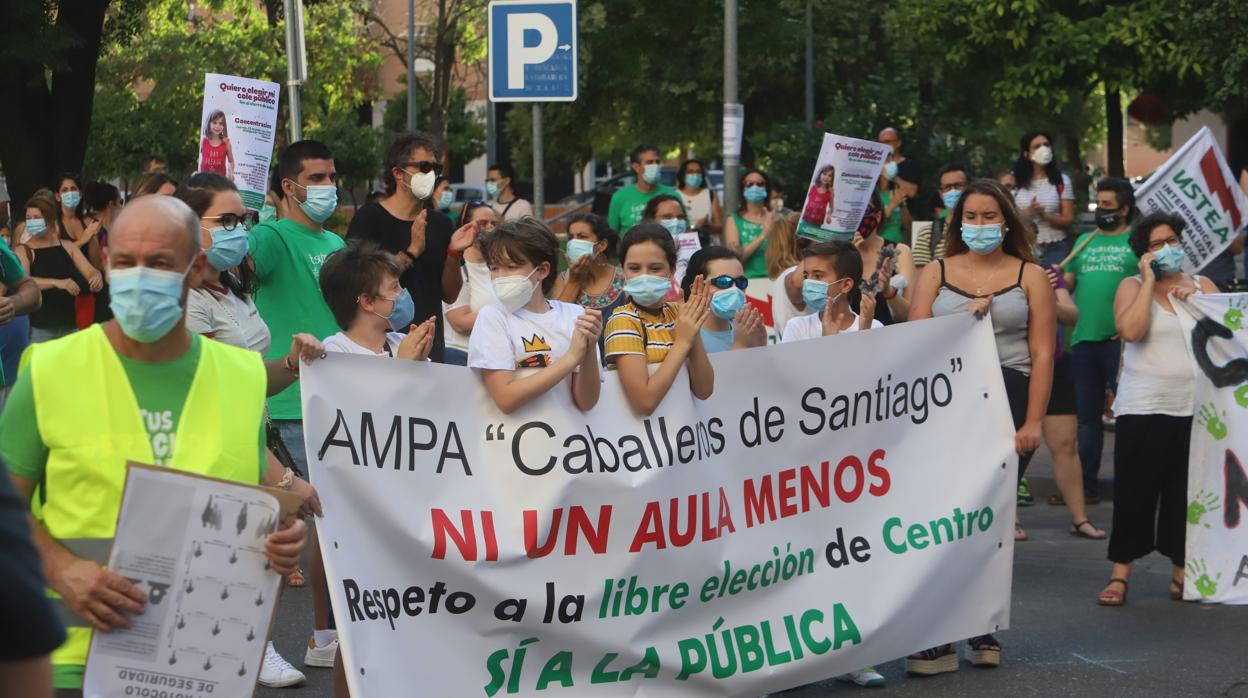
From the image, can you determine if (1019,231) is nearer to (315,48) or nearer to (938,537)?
(938,537)

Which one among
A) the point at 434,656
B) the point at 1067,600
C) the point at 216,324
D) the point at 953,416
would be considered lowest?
the point at 1067,600

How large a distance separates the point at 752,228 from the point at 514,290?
6.98 meters

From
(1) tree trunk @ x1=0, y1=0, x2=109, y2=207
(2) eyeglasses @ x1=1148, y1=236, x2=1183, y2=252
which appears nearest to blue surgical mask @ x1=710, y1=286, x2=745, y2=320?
(2) eyeglasses @ x1=1148, y1=236, x2=1183, y2=252

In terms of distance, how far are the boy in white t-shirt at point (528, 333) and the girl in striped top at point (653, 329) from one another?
0.14 m

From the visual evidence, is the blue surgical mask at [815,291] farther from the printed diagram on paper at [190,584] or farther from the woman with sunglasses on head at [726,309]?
the printed diagram on paper at [190,584]

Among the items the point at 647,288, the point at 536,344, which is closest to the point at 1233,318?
the point at 647,288

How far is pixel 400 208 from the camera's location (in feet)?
25.4

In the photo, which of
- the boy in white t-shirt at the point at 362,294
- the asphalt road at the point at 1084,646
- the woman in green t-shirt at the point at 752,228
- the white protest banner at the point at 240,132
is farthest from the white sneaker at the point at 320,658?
the woman in green t-shirt at the point at 752,228

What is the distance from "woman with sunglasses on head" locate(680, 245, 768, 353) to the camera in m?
6.31

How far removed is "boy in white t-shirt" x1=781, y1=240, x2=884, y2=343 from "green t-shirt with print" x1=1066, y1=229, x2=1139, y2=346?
3.40m

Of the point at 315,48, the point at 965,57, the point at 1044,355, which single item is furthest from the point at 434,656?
the point at 315,48

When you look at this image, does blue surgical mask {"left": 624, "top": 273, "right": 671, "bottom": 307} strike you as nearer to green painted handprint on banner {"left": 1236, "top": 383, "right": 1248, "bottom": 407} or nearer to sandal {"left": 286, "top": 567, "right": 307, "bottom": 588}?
sandal {"left": 286, "top": 567, "right": 307, "bottom": 588}

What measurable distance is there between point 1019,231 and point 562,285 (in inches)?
102

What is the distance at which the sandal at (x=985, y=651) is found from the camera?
21.4ft
